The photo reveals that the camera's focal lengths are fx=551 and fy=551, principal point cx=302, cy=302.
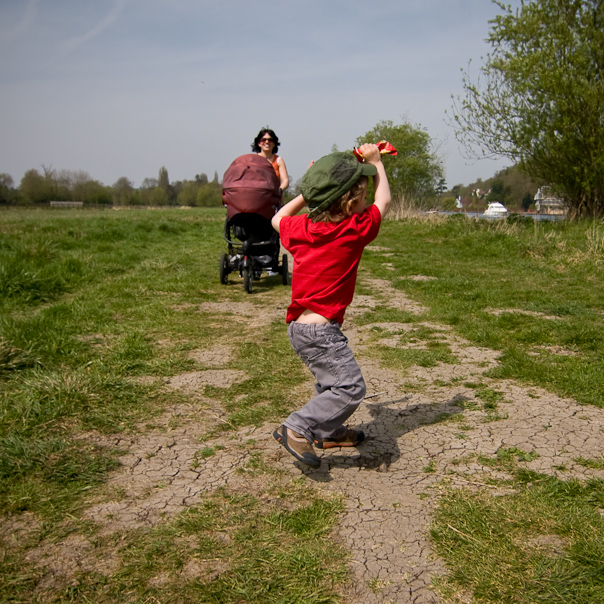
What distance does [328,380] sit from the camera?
266 cm

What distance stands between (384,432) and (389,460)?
1.16 feet

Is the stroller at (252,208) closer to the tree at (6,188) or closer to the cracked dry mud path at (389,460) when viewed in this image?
the cracked dry mud path at (389,460)

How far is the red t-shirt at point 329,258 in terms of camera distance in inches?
103

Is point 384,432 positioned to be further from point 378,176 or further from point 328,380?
point 378,176

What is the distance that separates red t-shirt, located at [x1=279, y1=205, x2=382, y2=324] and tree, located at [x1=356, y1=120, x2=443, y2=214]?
1083 inches

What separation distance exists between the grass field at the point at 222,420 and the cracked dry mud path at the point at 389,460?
88 millimetres

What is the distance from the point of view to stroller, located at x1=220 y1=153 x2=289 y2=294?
22.7ft

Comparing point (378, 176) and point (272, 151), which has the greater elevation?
point (272, 151)

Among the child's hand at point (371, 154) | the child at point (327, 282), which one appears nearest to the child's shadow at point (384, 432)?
the child at point (327, 282)

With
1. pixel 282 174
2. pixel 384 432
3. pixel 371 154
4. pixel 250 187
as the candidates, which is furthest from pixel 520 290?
pixel 371 154

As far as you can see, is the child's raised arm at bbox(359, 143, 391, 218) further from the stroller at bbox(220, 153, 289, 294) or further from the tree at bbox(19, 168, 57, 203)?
the tree at bbox(19, 168, 57, 203)

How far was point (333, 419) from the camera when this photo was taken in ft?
8.68

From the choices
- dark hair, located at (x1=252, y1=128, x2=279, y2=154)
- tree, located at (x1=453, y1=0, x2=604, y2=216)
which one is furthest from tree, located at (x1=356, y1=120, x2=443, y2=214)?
dark hair, located at (x1=252, y1=128, x2=279, y2=154)

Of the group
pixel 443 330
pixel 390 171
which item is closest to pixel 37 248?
pixel 443 330
